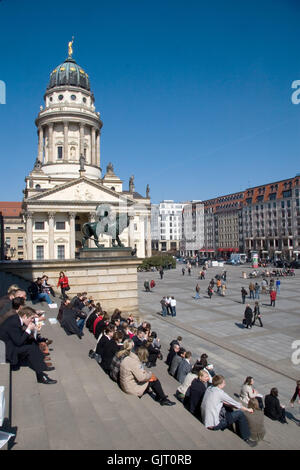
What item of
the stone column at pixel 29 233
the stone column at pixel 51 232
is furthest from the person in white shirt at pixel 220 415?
the stone column at pixel 29 233

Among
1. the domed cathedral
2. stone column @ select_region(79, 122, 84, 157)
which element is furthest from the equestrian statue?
stone column @ select_region(79, 122, 84, 157)

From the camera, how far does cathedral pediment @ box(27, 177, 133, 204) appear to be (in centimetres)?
5255

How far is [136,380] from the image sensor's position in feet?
22.7

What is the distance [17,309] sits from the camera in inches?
293

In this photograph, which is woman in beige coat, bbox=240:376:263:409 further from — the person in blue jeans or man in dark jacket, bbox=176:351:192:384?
the person in blue jeans

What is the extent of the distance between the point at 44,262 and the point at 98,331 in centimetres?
675

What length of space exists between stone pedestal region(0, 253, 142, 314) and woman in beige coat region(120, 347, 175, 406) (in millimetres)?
10084

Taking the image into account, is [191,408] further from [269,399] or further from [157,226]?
[157,226]

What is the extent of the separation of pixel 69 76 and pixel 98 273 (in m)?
61.1

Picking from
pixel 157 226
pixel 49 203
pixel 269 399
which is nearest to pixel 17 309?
pixel 269 399

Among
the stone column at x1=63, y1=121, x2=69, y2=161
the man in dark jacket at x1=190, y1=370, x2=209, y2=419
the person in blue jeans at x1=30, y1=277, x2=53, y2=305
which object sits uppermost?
the stone column at x1=63, y1=121, x2=69, y2=161

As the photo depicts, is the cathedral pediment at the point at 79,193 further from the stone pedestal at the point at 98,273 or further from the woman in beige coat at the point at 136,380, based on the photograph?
the woman in beige coat at the point at 136,380

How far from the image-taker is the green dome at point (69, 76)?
66.9 m

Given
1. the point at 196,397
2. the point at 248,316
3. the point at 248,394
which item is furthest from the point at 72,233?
the point at 196,397
